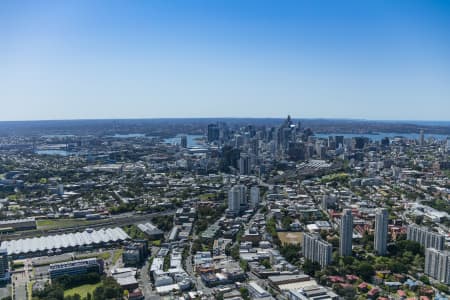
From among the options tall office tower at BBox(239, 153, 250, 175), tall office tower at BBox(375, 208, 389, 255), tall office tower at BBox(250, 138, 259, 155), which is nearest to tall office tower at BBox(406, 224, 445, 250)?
tall office tower at BBox(375, 208, 389, 255)

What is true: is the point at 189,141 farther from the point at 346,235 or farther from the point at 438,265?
the point at 438,265

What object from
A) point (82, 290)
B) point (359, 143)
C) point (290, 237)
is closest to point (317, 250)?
point (290, 237)

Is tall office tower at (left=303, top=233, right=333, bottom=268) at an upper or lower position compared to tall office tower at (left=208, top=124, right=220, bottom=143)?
lower

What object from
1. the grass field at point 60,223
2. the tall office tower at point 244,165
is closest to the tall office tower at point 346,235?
the grass field at point 60,223

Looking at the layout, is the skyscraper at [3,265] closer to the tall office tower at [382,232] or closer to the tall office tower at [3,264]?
the tall office tower at [3,264]

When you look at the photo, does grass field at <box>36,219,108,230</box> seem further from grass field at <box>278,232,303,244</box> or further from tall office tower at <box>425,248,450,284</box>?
tall office tower at <box>425,248,450,284</box>

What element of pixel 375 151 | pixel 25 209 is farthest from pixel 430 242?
pixel 375 151
